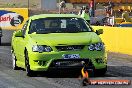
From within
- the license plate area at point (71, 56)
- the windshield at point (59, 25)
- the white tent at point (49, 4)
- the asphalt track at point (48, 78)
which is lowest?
the white tent at point (49, 4)

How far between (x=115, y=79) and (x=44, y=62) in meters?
1.57

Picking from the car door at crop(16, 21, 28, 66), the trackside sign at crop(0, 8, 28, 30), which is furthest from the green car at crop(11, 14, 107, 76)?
the trackside sign at crop(0, 8, 28, 30)

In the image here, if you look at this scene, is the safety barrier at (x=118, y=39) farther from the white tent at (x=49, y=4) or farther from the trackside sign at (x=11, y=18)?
the white tent at (x=49, y=4)

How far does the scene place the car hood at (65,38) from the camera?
12.2m

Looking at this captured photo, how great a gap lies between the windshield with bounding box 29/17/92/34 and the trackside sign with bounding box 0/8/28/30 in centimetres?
2445

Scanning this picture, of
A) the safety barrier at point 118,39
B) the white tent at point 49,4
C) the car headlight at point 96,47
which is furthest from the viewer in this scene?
the white tent at point 49,4

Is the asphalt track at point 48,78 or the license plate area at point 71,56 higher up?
the license plate area at point 71,56

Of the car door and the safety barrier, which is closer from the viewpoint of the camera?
the car door

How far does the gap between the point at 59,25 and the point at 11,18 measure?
25.5 meters

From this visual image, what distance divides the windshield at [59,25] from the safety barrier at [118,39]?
764cm

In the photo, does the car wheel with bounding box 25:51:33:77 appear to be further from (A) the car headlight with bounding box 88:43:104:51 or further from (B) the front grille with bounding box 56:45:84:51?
(A) the car headlight with bounding box 88:43:104:51

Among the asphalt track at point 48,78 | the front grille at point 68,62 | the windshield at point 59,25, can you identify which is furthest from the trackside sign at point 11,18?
the front grille at point 68,62

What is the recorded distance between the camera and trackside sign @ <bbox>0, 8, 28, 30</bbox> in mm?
38312

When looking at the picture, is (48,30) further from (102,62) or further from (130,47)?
(130,47)
